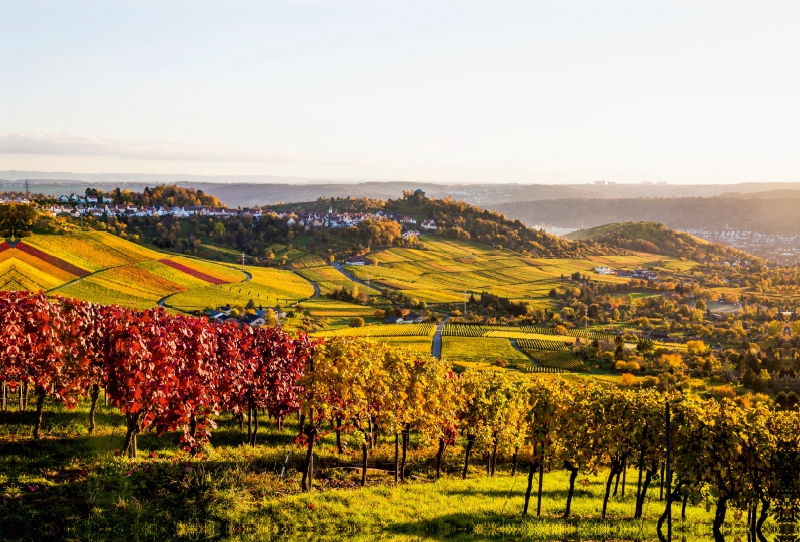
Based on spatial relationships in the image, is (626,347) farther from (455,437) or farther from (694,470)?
(694,470)

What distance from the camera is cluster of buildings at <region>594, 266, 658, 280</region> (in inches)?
7436

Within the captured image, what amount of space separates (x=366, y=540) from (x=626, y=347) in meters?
87.4

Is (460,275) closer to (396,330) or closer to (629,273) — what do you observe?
(629,273)

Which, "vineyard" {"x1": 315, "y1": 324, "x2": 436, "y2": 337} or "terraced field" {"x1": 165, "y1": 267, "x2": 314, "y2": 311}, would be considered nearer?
"vineyard" {"x1": 315, "y1": 324, "x2": 436, "y2": 337}

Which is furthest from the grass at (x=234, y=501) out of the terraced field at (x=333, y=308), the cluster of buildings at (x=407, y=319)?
the cluster of buildings at (x=407, y=319)

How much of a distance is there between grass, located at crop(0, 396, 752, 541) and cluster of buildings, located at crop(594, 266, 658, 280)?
177938mm

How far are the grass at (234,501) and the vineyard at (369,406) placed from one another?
418mm

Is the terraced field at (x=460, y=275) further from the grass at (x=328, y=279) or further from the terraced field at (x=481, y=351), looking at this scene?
the terraced field at (x=481, y=351)

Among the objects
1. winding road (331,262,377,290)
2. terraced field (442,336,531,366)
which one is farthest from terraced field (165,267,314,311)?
terraced field (442,336,531,366)

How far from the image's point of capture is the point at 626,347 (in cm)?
9325

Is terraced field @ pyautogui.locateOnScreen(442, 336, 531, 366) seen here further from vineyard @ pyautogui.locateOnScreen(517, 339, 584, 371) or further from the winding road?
the winding road

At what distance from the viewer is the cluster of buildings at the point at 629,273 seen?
18888cm

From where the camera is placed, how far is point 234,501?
637 inches

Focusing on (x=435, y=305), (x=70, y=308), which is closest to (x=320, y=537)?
(x=70, y=308)
